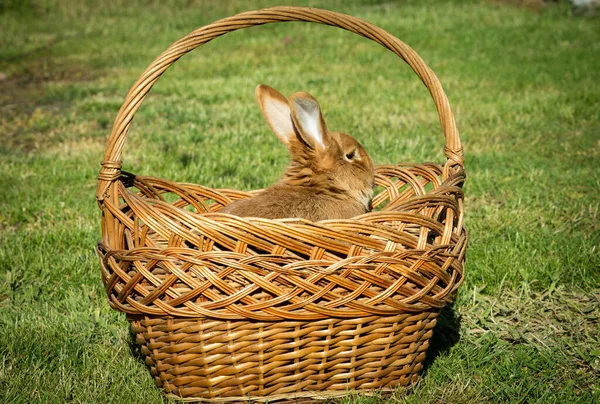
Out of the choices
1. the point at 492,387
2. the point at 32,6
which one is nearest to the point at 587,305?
the point at 492,387

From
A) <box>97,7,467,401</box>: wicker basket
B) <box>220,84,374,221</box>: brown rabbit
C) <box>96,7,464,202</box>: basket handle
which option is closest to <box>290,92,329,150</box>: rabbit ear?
<box>220,84,374,221</box>: brown rabbit

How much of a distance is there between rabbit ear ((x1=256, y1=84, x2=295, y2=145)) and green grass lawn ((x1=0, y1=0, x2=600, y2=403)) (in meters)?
1.12

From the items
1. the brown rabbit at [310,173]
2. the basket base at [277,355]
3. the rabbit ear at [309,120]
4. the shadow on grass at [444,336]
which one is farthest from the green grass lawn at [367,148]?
the rabbit ear at [309,120]

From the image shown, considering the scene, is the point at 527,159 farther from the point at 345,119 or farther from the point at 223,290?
the point at 223,290

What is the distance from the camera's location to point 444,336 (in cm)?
298

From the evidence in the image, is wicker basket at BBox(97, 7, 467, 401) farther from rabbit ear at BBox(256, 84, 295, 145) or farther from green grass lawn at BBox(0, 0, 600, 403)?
rabbit ear at BBox(256, 84, 295, 145)

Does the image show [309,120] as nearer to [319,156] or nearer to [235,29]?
[319,156]

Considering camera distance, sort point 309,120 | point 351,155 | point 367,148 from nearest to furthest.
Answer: point 309,120, point 351,155, point 367,148

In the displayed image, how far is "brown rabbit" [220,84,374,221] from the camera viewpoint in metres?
2.62

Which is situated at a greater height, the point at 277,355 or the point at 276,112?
the point at 276,112

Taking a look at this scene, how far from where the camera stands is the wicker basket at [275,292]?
2.17 meters

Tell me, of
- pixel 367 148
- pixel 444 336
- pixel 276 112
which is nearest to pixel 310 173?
pixel 276 112

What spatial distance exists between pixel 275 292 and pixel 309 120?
836 millimetres

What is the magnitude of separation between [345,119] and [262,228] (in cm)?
427
